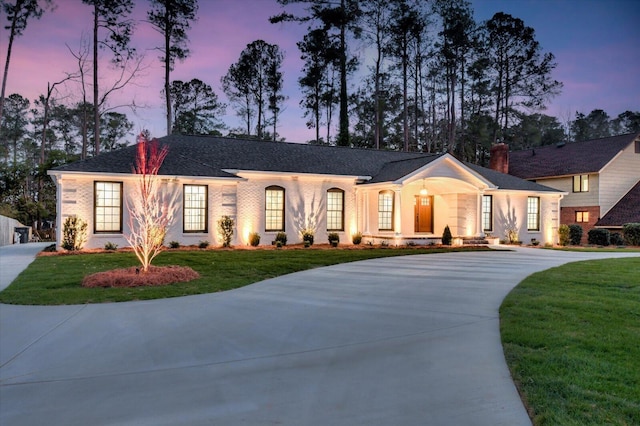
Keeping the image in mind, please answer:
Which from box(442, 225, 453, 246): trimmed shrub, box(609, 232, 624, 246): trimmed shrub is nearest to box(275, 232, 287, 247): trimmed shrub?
box(442, 225, 453, 246): trimmed shrub

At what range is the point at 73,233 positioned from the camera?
1678cm

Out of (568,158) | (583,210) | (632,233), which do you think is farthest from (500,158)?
(632,233)

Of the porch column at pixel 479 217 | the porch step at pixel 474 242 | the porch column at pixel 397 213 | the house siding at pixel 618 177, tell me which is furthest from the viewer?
the house siding at pixel 618 177

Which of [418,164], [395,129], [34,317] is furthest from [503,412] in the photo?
[395,129]

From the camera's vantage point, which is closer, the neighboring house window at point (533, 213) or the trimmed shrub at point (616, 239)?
the trimmed shrub at point (616, 239)

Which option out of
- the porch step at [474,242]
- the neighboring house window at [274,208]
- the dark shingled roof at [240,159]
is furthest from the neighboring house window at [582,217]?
the neighboring house window at [274,208]

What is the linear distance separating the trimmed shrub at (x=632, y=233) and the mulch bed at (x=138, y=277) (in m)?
23.3

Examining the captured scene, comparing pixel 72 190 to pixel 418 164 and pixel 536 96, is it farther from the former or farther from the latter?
pixel 536 96

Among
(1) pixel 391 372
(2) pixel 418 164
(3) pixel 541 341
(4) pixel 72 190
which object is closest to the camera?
(1) pixel 391 372

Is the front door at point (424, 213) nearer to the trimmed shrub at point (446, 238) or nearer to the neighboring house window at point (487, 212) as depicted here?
the trimmed shrub at point (446, 238)

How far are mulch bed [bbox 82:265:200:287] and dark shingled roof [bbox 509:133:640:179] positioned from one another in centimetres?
2660

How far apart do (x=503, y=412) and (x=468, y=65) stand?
39.1 metres

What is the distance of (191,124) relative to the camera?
40.7 m

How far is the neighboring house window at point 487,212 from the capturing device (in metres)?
23.9
